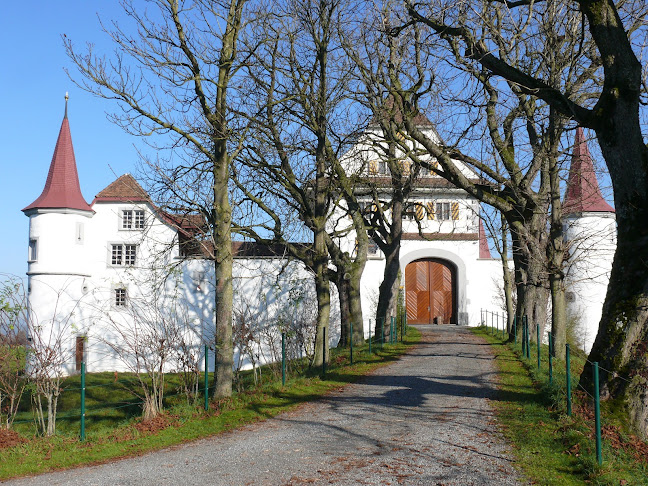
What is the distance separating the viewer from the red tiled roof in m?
35.0

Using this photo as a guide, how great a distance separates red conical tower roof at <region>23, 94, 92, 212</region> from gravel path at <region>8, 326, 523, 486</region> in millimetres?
27002

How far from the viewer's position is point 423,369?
1562 cm

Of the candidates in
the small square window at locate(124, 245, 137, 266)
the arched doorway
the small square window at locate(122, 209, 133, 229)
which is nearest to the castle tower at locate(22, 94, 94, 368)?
the small square window at locate(122, 209, 133, 229)

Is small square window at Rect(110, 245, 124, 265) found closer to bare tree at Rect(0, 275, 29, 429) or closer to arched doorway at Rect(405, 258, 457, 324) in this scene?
arched doorway at Rect(405, 258, 457, 324)

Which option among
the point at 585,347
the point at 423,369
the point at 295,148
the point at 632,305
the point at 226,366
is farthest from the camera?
the point at 585,347

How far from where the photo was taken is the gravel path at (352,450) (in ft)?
23.5

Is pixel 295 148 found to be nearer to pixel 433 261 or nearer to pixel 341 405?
pixel 341 405

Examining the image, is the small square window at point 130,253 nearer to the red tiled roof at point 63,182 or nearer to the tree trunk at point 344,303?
the red tiled roof at point 63,182

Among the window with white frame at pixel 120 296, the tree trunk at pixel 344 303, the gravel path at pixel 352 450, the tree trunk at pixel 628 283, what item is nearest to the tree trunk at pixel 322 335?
the gravel path at pixel 352 450

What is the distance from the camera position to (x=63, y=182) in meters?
36.1

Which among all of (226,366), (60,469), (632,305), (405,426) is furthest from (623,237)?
(60,469)

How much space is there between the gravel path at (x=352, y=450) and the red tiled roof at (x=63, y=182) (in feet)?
88.6

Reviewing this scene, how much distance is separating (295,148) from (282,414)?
779 cm

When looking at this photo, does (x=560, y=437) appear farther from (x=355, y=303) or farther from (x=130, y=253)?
(x=130, y=253)
